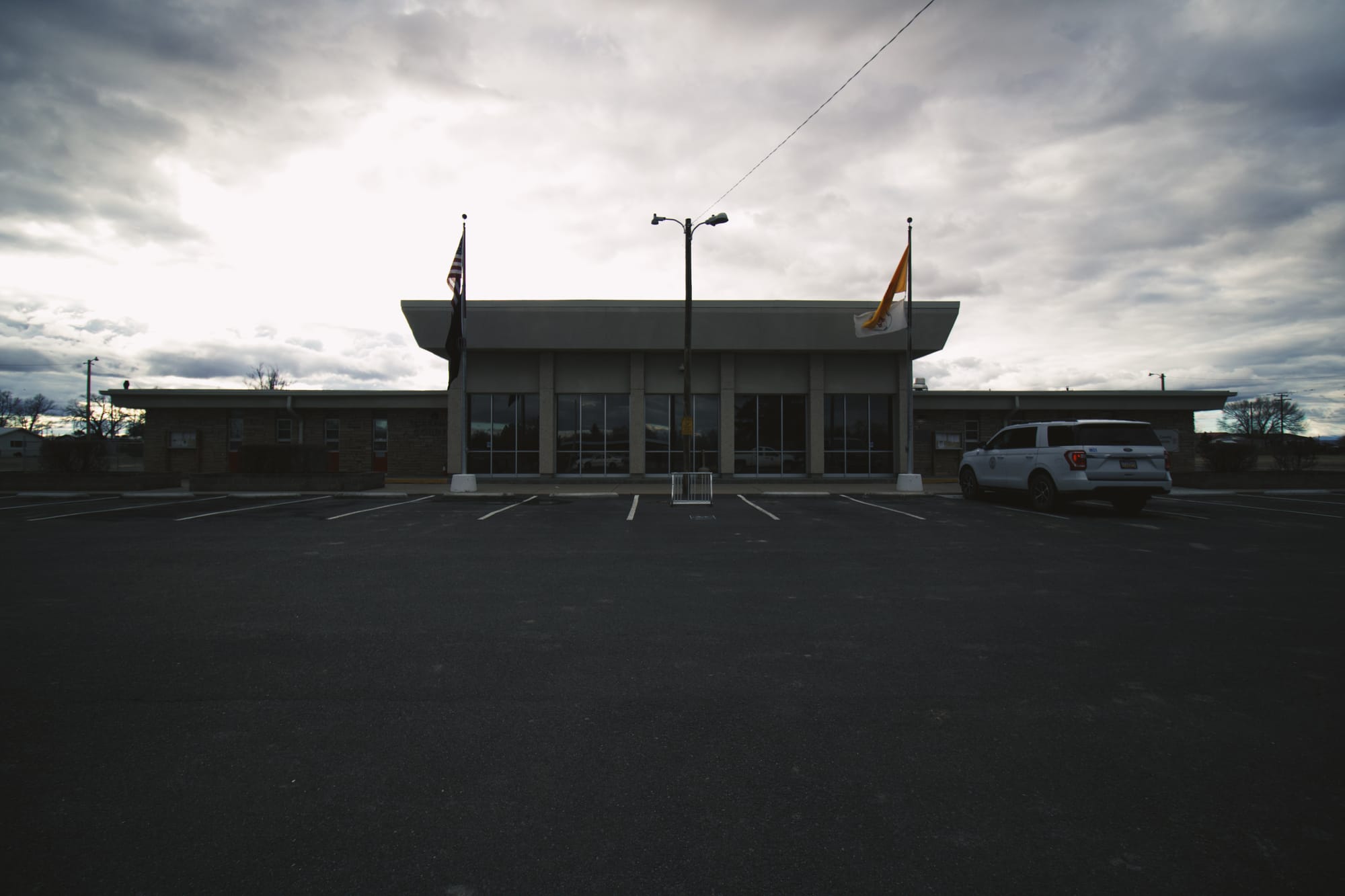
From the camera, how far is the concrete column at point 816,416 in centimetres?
2508

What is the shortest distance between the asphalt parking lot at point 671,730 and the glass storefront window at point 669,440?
16686mm

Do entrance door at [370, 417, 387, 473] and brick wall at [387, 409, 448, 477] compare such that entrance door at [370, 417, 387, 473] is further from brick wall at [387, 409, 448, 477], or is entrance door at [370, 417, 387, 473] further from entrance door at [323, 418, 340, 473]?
entrance door at [323, 418, 340, 473]

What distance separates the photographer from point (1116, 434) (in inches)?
540

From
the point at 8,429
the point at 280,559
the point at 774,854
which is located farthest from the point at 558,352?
the point at 8,429

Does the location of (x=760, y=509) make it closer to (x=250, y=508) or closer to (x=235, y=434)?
(x=250, y=508)

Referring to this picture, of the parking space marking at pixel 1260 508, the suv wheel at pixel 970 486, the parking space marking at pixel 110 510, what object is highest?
the suv wheel at pixel 970 486

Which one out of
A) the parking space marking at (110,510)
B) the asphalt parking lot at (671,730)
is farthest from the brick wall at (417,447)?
the asphalt parking lot at (671,730)

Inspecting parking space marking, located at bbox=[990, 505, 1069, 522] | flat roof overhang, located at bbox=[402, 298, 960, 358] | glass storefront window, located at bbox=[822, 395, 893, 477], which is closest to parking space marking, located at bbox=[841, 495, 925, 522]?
parking space marking, located at bbox=[990, 505, 1069, 522]

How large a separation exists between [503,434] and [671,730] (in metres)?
22.6

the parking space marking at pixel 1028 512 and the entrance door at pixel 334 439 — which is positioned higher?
the entrance door at pixel 334 439

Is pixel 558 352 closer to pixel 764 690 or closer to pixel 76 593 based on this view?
pixel 76 593

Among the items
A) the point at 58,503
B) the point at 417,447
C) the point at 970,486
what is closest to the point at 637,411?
the point at 417,447

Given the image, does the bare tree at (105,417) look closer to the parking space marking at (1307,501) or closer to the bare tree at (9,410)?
the bare tree at (9,410)

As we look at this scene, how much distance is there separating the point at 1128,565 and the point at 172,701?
1034 cm
